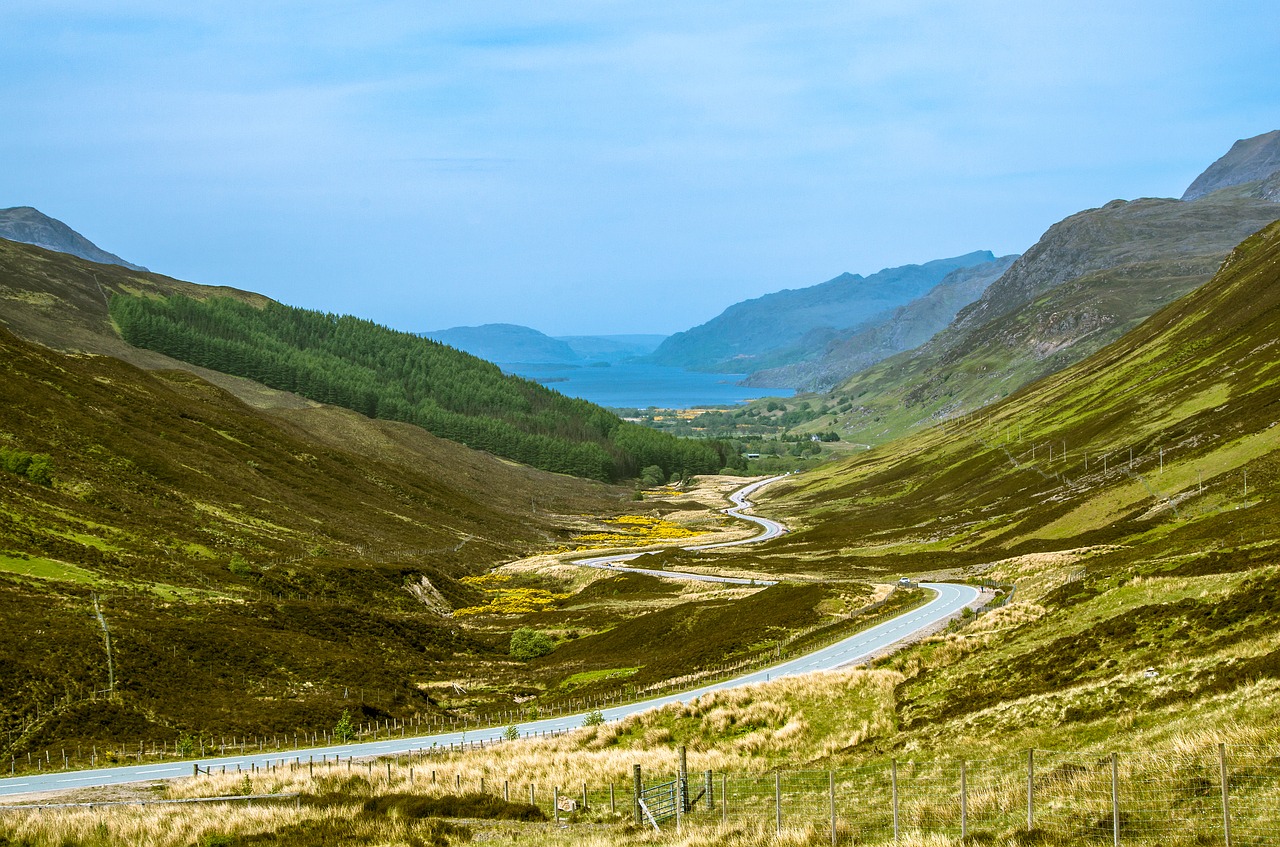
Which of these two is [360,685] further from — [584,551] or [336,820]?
[584,551]

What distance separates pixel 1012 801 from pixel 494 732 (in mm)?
36877

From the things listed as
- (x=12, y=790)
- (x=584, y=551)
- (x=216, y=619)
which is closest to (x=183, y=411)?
(x=584, y=551)

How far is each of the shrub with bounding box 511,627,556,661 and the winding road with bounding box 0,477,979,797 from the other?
29148 mm

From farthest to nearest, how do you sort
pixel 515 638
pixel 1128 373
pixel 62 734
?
1. pixel 1128 373
2. pixel 515 638
3. pixel 62 734

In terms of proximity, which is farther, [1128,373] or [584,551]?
[1128,373]

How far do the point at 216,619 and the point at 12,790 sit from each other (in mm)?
33336

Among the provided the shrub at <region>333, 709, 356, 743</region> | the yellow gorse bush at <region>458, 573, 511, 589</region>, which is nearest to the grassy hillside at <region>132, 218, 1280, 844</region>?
the shrub at <region>333, 709, 356, 743</region>

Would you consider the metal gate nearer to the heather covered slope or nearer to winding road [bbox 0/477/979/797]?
winding road [bbox 0/477/979/797]

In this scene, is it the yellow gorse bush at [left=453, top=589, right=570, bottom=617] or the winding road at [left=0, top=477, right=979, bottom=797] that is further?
the yellow gorse bush at [left=453, top=589, right=570, bottom=617]

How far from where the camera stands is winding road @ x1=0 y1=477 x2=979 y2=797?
140ft

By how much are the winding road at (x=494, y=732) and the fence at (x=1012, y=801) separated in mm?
20693

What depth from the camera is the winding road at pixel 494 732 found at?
42562mm

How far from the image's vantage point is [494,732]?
54.0 metres

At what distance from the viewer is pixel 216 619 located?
2874 inches
